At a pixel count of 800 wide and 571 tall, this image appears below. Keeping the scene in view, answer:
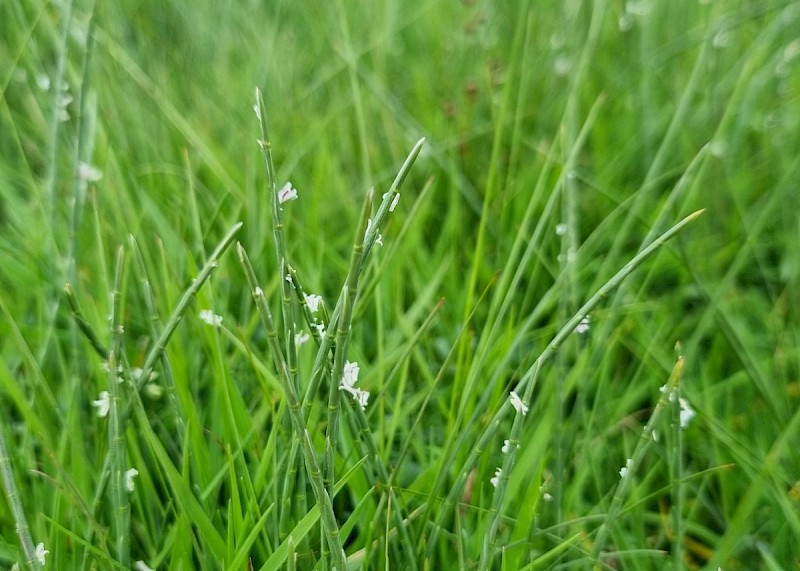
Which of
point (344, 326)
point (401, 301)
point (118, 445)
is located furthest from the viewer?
point (401, 301)

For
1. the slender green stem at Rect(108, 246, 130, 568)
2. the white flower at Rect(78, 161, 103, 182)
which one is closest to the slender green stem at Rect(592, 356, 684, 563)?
the slender green stem at Rect(108, 246, 130, 568)

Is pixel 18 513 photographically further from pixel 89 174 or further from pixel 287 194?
pixel 89 174

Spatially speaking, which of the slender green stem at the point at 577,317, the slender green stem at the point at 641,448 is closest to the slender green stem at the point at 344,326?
the slender green stem at the point at 577,317

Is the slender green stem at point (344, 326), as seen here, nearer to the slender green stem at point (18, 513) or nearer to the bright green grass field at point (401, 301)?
the bright green grass field at point (401, 301)

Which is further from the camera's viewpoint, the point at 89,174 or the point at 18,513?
the point at 89,174

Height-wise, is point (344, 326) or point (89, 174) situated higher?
point (89, 174)

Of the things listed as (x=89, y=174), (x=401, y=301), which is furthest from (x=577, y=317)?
(x=89, y=174)

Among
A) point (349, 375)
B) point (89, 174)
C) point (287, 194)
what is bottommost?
point (349, 375)

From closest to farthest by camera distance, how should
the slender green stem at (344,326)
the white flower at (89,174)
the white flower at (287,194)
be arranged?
the slender green stem at (344,326) → the white flower at (287,194) → the white flower at (89,174)
